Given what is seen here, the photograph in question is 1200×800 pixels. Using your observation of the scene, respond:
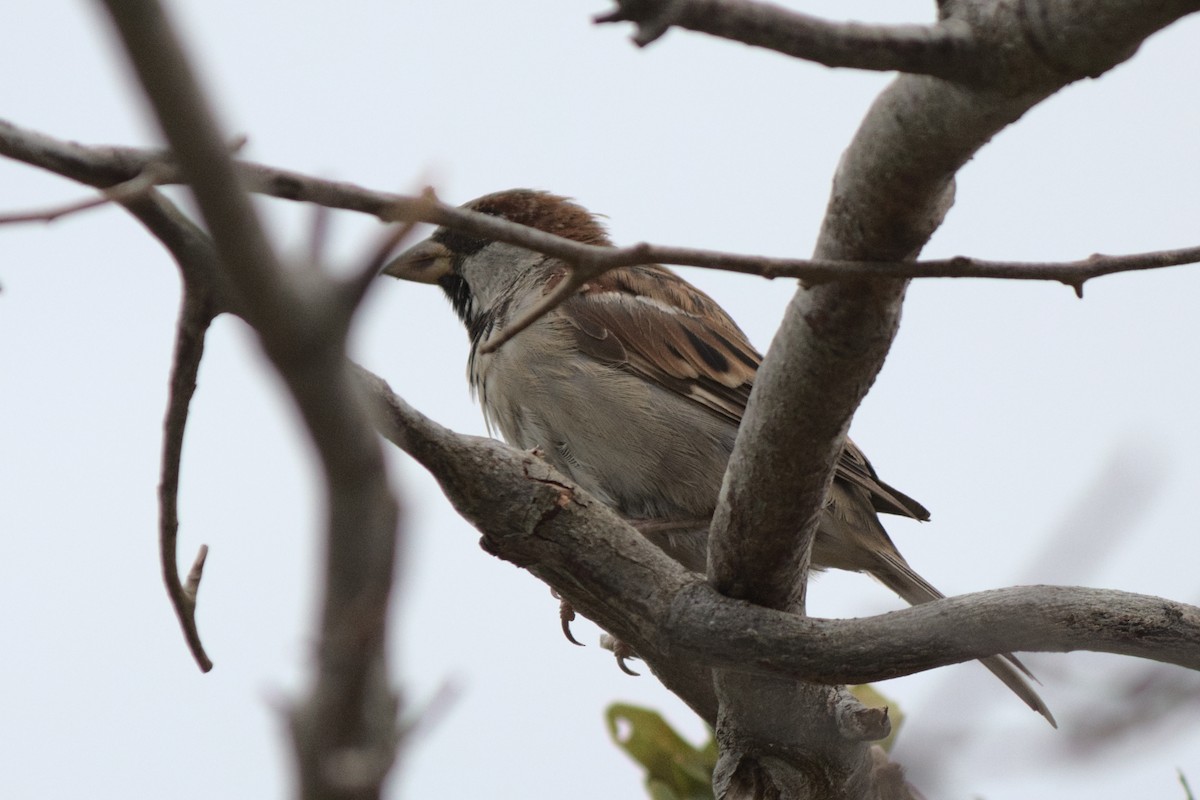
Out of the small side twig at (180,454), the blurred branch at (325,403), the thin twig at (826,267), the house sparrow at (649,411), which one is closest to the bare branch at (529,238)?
the thin twig at (826,267)

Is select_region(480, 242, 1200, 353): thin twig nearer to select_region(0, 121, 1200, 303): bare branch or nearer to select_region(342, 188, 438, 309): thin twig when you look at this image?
select_region(0, 121, 1200, 303): bare branch

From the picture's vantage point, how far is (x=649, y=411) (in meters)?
5.02

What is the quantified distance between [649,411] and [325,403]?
3909 mm

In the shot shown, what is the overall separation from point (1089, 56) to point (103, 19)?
1.78 meters

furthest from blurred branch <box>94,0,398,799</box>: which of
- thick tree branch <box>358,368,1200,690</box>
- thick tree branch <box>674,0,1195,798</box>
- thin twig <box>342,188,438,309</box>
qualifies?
thick tree branch <box>358,368,1200,690</box>

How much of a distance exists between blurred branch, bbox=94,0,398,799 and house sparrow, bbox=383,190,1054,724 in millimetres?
3284

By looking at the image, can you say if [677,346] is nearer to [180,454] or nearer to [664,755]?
[664,755]

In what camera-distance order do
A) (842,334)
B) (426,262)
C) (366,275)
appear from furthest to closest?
(426,262)
(842,334)
(366,275)

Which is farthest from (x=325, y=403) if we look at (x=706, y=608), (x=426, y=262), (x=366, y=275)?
(x=426, y=262)

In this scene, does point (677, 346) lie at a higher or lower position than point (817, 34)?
higher

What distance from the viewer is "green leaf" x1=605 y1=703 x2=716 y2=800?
4.71 metres

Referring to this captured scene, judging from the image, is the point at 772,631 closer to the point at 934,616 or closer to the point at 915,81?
the point at 934,616

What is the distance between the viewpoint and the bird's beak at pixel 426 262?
6.23 meters

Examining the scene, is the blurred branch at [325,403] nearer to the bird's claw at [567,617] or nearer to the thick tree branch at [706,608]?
the thick tree branch at [706,608]
